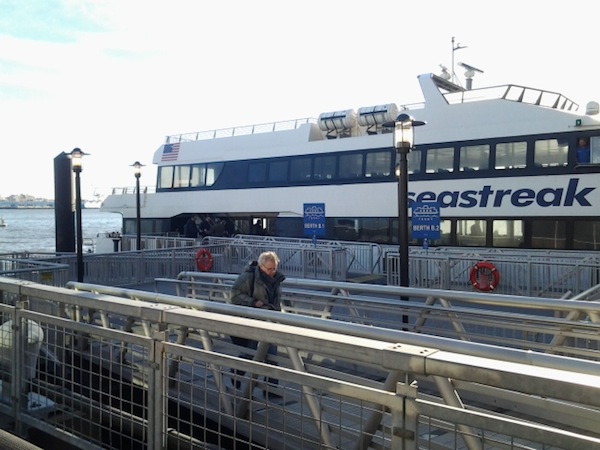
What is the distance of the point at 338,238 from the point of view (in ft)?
64.7

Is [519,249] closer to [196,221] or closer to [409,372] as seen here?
[196,221]

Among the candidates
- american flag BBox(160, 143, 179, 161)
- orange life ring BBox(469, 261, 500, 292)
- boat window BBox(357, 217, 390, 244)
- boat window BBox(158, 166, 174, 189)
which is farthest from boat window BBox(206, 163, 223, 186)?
orange life ring BBox(469, 261, 500, 292)

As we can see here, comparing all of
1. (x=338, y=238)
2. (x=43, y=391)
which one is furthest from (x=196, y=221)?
(x=43, y=391)

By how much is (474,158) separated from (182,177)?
505 inches

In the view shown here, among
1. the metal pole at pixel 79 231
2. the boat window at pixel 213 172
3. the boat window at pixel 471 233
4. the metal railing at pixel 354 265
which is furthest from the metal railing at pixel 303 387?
the boat window at pixel 213 172

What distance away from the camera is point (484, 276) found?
41.7 feet

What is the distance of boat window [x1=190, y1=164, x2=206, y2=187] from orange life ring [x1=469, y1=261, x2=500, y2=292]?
13.9 metres

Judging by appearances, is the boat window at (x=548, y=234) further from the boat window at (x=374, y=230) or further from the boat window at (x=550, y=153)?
the boat window at (x=374, y=230)

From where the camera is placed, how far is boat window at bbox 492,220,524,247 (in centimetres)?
1603

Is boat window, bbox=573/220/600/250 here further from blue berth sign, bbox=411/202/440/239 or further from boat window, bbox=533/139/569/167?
blue berth sign, bbox=411/202/440/239

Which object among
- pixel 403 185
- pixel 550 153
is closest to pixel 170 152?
pixel 550 153

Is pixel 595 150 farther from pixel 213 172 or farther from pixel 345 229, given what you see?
pixel 213 172

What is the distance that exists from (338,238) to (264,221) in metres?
4.13

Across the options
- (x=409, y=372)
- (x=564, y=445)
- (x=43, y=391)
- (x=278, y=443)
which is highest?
(x=409, y=372)
